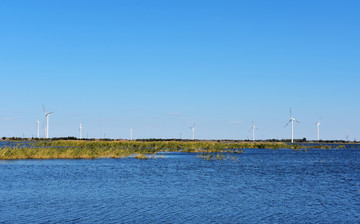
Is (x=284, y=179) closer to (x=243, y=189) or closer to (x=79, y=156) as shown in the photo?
(x=243, y=189)

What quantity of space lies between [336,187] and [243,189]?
23.2ft

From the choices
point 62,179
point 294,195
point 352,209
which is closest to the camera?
point 352,209

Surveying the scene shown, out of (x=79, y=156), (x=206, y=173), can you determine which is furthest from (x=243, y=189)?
(x=79, y=156)

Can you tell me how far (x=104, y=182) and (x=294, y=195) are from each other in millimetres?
13311

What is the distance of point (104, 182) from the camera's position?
106 ft

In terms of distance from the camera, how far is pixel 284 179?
36531mm

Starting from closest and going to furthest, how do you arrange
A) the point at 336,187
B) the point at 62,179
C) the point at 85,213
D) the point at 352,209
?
the point at 85,213 < the point at 352,209 < the point at 336,187 < the point at 62,179

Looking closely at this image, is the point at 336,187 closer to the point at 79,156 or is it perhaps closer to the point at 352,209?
the point at 352,209

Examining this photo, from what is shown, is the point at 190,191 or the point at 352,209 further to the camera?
the point at 190,191

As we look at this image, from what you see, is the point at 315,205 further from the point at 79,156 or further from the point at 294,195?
the point at 79,156

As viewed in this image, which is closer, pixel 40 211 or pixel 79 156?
pixel 40 211

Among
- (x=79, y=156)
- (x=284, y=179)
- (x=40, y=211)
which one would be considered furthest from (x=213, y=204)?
(x=79, y=156)

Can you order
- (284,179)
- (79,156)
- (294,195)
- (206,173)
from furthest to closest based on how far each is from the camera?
(79,156)
(206,173)
(284,179)
(294,195)

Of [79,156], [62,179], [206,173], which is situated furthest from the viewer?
[79,156]
